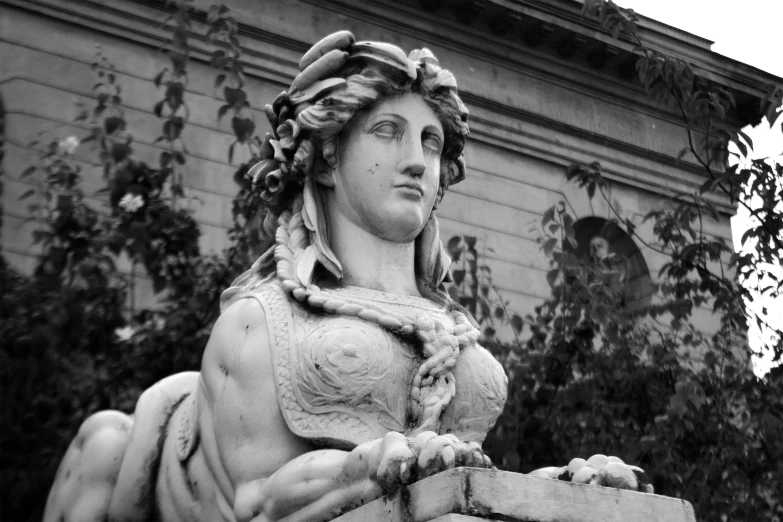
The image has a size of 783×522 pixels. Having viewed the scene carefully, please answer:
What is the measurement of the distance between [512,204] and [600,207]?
4.94ft

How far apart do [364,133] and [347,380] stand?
928mm

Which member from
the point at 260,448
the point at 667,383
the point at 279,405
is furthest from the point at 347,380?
the point at 667,383

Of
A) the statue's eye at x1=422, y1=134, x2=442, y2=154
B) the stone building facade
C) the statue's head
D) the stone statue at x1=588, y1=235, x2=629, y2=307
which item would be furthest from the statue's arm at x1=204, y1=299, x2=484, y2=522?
the stone building facade

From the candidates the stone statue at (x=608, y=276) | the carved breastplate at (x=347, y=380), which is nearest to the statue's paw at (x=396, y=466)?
the carved breastplate at (x=347, y=380)

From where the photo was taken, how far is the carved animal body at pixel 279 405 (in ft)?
A: 11.8

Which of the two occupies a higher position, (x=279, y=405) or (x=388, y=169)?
(x=388, y=169)

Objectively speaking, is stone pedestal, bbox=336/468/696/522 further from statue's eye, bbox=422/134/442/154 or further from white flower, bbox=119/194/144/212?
white flower, bbox=119/194/144/212

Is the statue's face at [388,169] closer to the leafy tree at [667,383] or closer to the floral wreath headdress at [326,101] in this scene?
the floral wreath headdress at [326,101]

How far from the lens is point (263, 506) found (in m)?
3.50

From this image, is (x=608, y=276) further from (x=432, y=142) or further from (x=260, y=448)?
(x=260, y=448)

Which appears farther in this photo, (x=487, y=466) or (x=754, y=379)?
(x=754, y=379)

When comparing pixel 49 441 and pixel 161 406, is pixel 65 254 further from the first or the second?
pixel 161 406

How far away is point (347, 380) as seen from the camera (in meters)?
3.59

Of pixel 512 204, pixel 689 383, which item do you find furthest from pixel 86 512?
pixel 512 204
